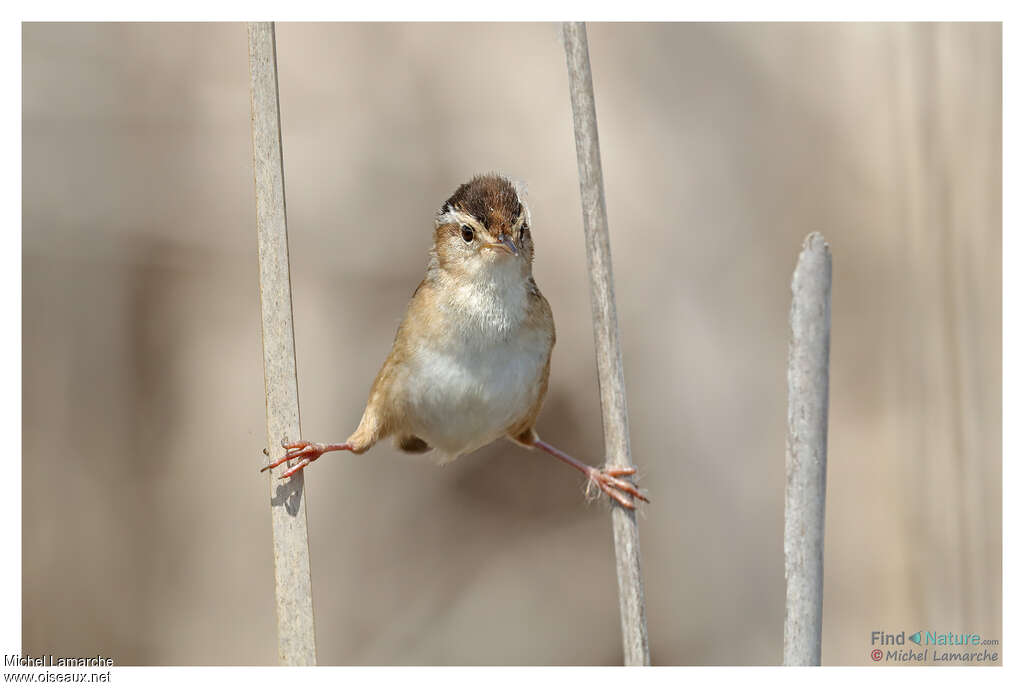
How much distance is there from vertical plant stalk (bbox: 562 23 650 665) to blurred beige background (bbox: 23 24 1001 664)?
1.35 meters

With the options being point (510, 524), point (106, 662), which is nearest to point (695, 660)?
point (510, 524)

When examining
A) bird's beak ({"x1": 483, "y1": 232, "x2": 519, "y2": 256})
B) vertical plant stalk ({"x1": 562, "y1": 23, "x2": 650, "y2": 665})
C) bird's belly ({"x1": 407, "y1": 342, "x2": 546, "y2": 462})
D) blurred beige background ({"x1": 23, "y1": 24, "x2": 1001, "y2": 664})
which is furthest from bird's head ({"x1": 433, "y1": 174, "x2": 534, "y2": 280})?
blurred beige background ({"x1": 23, "y1": 24, "x2": 1001, "y2": 664})

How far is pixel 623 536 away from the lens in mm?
2309

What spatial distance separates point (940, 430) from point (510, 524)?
1706mm

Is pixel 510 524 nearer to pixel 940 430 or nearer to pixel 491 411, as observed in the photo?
pixel 491 411

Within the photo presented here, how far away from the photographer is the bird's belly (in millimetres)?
2758

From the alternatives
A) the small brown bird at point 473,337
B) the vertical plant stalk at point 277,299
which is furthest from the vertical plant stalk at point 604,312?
the vertical plant stalk at point 277,299

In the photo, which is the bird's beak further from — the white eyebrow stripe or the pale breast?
the pale breast

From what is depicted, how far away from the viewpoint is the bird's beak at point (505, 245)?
8.30ft

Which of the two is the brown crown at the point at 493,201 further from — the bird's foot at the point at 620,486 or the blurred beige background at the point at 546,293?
the blurred beige background at the point at 546,293

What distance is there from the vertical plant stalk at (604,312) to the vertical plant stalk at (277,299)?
75 cm

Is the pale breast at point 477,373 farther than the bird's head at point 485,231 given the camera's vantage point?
Yes

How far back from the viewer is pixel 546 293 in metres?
3.73
